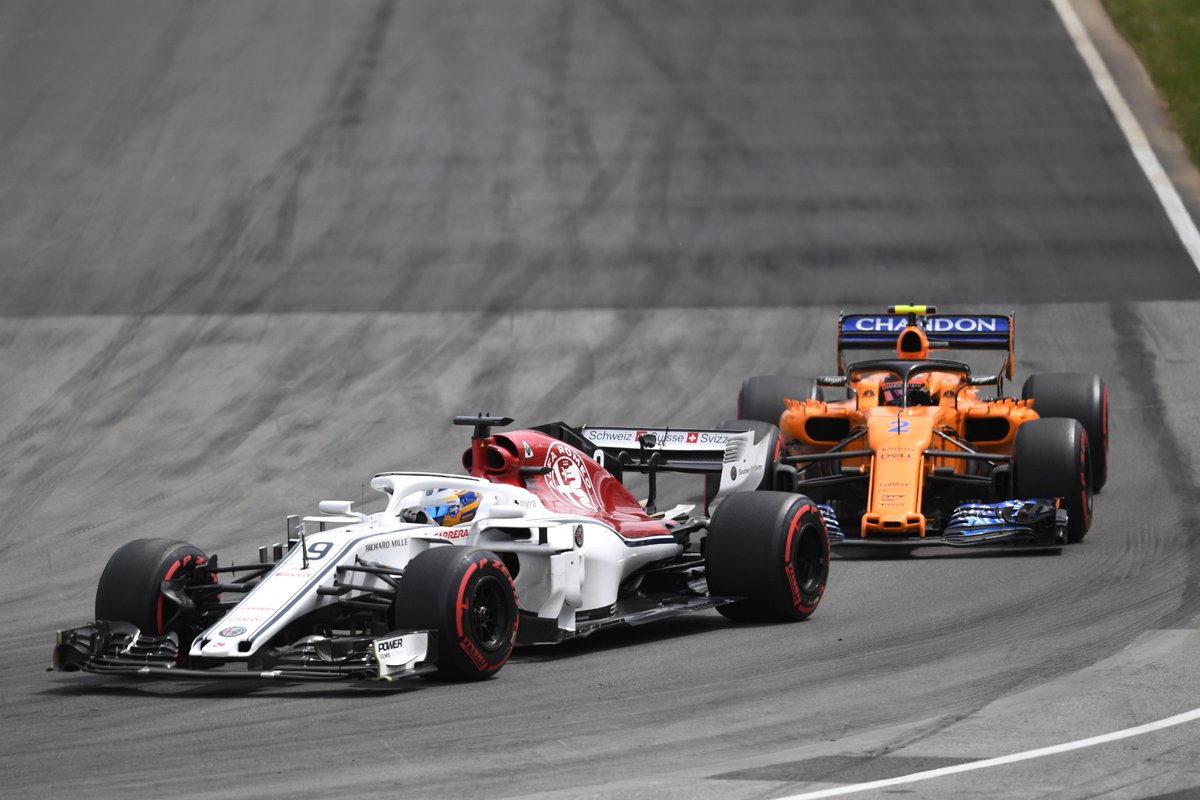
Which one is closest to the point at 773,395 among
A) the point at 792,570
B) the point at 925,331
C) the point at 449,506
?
the point at 925,331

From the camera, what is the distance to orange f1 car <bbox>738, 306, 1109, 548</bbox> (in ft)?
53.5

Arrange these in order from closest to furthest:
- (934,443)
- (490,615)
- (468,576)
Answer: (468,576) → (490,615) → (934,443)

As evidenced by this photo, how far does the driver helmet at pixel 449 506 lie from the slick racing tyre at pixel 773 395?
815 cm

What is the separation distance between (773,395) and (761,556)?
7002mm

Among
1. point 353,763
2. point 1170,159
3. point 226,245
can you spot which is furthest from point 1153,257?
point 353,763

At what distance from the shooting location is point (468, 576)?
1077 cm

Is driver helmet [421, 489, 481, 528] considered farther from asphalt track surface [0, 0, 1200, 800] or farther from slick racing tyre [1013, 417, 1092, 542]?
slick racing tyre [1013, 417, 1092, 542]

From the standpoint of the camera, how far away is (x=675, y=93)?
3403 centimetres

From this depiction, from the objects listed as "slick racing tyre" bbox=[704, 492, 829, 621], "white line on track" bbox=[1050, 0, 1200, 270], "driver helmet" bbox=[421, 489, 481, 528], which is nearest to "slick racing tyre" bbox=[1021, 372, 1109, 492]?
"slick racing tyre" bbox=[704, 492, 829, 621]

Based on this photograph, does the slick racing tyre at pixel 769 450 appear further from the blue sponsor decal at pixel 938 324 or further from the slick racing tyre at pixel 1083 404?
the slick racing tyre at pixel 1083 404

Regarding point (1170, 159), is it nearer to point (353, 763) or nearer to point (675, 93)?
point (675, 93)

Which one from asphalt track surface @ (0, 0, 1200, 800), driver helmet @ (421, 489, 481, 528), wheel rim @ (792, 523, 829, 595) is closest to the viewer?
asphalt track surface @ (0, 0, 1200, 800)

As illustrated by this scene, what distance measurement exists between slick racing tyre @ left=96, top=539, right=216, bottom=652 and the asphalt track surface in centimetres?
51

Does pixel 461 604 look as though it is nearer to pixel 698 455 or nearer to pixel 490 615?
pixel 490 615
